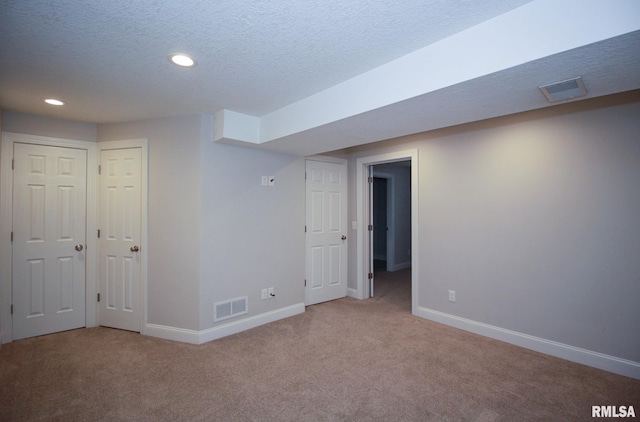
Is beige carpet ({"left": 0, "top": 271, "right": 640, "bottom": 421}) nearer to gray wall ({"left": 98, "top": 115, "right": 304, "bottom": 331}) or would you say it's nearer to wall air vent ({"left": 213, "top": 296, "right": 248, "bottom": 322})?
wall air vent ({"left": 213, "top": 296, "right": 248, "bottom": 322})

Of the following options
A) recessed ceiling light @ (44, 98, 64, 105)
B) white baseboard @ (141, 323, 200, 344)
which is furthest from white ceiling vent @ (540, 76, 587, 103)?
recessed ceiling light @ (44, 98, 64, 105)

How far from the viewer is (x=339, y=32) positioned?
171 cm

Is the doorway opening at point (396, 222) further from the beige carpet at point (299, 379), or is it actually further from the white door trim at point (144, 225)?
the white door trim at point (144, 225)

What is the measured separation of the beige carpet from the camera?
2.03m

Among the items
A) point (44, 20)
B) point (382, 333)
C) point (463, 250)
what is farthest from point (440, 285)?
point (44, 20)

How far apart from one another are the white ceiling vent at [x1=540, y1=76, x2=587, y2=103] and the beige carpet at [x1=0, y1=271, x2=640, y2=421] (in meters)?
2.06

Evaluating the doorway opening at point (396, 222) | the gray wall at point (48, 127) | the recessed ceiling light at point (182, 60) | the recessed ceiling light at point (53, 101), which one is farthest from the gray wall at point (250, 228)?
the doorway opening at point (396, 222)

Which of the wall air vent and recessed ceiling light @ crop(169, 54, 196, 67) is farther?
the wall air vent

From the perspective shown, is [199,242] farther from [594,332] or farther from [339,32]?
[594,332]

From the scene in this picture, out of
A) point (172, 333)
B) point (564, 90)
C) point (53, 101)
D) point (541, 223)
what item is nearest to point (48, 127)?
point (53, 101)

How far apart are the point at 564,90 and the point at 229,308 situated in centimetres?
341

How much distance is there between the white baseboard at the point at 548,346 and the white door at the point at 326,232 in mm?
1465

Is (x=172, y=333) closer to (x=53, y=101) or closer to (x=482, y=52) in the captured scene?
(x=53, y=101)

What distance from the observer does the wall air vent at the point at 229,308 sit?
10.6 ft
